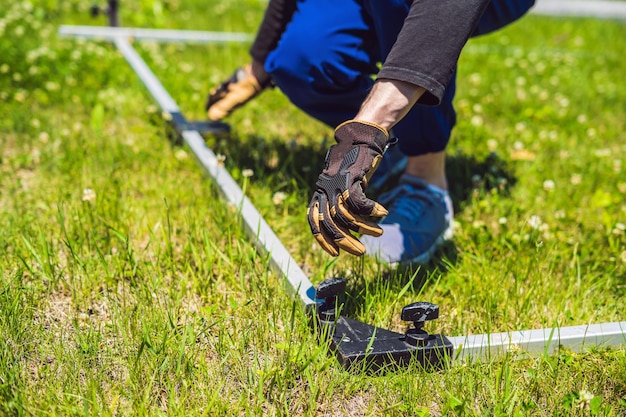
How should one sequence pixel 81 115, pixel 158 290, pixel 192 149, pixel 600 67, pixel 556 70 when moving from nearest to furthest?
pixel 158 290 < pixel 192 149 < pixel 81 115 < pixel 556 70 < pixel 600 67

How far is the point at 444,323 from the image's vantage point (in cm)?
185

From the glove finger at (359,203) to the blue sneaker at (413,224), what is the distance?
1.83 ft

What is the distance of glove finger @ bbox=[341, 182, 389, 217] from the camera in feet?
4.94

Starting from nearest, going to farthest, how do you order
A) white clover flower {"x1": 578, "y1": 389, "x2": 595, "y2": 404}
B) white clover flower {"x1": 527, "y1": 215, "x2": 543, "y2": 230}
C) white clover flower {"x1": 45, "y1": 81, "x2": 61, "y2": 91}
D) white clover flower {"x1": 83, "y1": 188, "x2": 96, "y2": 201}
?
white clover flower {"x1": 578, "y1": 389, "x2": 595, "y2": 404} → white clover flower {"x1": 83, "y1": 188, "x2": 96, "y2": 201} → white clover flower {"x1": 527, "y1": 215, "x2": 543, "y2": 230} → white clover flower {"x1": 45, "y1": 81, "x2": 61, "y2": 91}

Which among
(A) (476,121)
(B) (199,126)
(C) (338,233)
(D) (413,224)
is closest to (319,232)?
(C) (338,233)

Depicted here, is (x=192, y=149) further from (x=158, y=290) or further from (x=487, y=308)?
(x=487, y=308)

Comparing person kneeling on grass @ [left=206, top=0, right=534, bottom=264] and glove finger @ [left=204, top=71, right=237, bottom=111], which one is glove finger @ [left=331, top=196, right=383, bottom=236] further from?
glove finger @ [left=204, top=71, right=237, bottom=111]

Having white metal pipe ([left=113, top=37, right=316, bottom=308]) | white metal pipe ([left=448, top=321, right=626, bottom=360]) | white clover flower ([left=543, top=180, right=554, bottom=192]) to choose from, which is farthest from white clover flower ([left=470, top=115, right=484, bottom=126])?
white metal pipe ([left=448, top=321, right=626, bottom=360])

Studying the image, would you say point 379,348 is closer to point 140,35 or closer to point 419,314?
point 419,314

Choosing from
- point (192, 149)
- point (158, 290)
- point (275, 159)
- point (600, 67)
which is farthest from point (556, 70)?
point (158, 290)

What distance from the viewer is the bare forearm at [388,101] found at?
1.61 metres

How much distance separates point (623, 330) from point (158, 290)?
119 cm

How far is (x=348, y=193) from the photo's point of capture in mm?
1514

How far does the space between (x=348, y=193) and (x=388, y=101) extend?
10.1 inches
